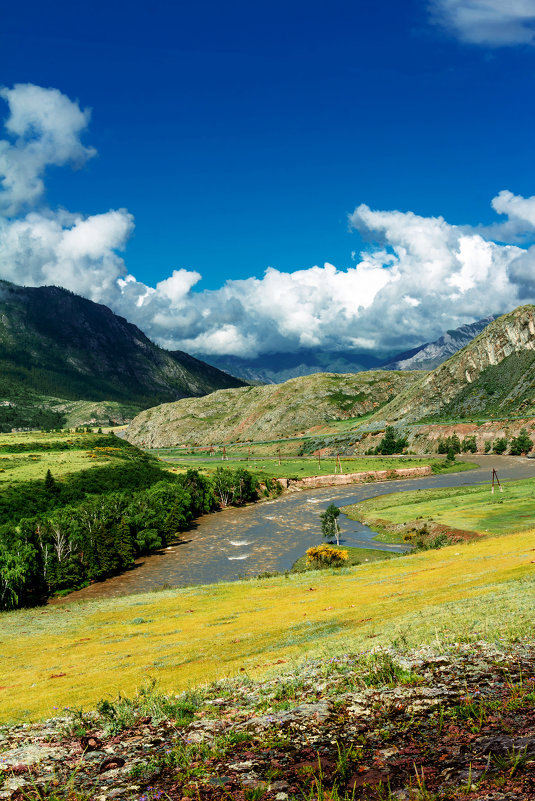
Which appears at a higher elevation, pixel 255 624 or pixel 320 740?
pixel 320 740

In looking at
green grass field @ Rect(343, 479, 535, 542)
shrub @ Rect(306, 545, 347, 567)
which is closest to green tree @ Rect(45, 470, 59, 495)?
green grass field @ Rect(343, 479, 535, 542)

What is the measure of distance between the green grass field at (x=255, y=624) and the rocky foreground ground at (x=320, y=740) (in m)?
3.42

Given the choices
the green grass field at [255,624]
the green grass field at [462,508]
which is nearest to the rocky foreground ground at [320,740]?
the green grass field at [255,624]

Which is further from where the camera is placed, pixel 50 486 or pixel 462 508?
pixel 50 486

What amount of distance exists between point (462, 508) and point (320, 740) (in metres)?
90.0

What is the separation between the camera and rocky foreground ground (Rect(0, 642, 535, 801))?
7.20 meters

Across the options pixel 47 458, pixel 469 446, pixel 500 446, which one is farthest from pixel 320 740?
pixel 469 446

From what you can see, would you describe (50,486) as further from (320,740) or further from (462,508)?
(320,740)

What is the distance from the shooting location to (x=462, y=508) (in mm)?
90625

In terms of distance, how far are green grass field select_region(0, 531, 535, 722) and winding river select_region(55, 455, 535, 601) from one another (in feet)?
55.3

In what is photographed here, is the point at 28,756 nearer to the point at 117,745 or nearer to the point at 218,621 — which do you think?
the point at 117,745

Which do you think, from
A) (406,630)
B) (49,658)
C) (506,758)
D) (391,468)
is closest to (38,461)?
(391,468)

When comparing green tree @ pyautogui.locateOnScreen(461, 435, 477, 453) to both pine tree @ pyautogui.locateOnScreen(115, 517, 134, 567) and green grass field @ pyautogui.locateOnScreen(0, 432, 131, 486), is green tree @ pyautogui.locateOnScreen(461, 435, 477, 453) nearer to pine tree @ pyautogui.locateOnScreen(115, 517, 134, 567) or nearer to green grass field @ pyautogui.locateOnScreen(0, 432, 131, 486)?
green grass field @ pyautogui.locateOnScreen(0, 432, 131, 486)

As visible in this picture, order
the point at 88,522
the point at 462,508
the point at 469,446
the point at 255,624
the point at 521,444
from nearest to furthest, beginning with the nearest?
1. the point at 255,624
2. the point at 88,522
3. the point at 462,508
4. the point at 521,444
5. the point at 469,446
